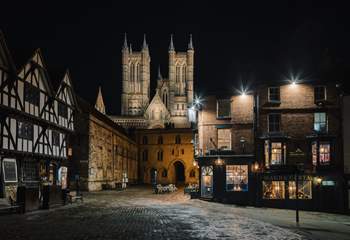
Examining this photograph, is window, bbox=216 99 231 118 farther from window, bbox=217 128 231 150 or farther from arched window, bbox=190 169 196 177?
arched window, bbox=190 169 196 177

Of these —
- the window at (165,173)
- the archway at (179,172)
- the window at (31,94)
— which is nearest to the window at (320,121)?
the window at (31,94)

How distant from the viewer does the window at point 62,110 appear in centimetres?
4135

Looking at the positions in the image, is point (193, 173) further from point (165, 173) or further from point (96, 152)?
point (96, 152)

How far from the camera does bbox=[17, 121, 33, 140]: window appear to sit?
1287 inches

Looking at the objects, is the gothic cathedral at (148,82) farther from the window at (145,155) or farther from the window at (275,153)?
the window at (275,153)

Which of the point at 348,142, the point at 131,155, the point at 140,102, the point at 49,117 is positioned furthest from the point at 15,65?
the point at 140,102

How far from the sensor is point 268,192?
3578cm

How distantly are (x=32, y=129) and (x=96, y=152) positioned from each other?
24304 millimetres

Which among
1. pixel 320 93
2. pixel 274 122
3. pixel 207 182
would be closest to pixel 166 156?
pixel 207 182

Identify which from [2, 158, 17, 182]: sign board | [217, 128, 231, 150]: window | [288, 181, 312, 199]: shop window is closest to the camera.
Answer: [2, 158, 17, 182]: sign board

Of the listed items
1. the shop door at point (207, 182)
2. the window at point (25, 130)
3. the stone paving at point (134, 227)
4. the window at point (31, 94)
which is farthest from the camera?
the shop door at point (207, 182)

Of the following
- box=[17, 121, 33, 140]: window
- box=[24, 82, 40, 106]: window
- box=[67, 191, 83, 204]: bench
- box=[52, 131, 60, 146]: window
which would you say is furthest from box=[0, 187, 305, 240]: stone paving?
box=[52, 131, 60, 146]: window

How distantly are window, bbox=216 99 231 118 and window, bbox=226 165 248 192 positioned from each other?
450 cm

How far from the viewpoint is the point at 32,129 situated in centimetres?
3503
